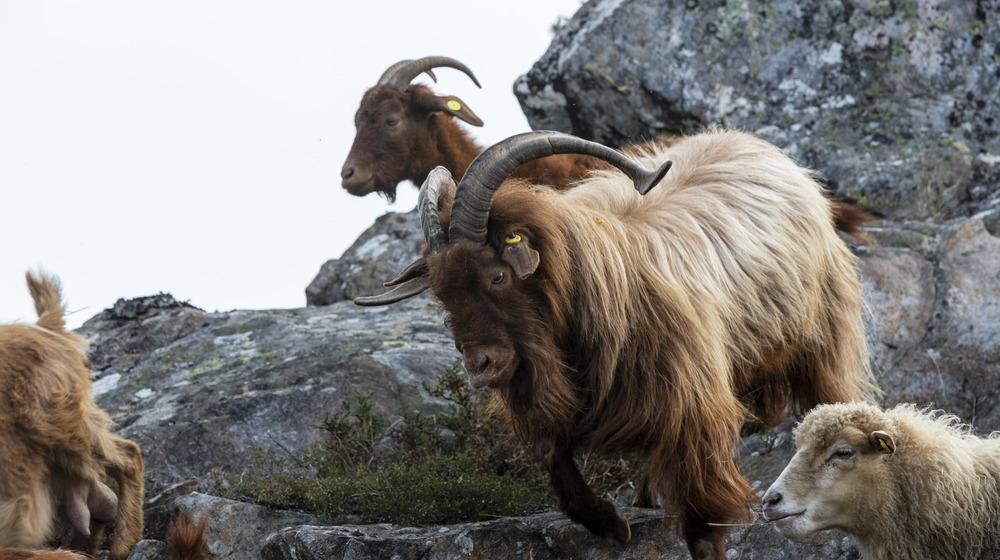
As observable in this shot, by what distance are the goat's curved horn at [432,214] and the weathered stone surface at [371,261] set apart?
4.64 metres

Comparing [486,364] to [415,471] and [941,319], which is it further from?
[941,319]

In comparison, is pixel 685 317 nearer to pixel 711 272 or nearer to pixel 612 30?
pixel 711 272

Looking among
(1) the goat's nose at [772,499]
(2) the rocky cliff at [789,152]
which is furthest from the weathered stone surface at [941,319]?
(1) the goat's nose at [772,499]

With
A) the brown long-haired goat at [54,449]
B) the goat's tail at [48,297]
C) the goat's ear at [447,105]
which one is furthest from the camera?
the goat's ear at [447,105]

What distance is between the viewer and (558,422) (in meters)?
4.84

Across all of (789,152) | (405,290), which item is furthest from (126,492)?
(789,152)

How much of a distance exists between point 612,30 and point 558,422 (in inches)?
216

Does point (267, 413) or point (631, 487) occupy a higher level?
point (267, 413)

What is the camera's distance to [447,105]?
25.7ft

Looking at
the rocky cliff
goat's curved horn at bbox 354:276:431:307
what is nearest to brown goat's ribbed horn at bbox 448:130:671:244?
goat's curved horn at bbox 354:276:431:307

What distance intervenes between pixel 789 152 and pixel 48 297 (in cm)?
594

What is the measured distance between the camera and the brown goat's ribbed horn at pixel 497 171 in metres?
4.62

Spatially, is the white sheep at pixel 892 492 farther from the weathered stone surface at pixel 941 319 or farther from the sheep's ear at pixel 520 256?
the weathered stone surface at pixel 941 319

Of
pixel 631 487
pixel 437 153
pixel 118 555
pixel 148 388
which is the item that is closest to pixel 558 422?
pixel 631 487
